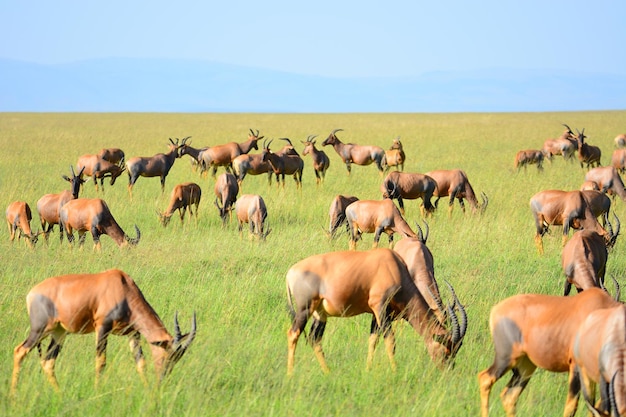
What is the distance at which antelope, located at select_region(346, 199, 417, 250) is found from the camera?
1290 centimetres

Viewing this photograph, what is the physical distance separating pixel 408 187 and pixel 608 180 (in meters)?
5.01

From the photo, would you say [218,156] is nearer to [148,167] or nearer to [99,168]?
[148,167]

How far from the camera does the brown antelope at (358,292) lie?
7242 mm

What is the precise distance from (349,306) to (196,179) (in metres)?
19.0

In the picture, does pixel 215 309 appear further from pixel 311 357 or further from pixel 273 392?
pixel 273 392

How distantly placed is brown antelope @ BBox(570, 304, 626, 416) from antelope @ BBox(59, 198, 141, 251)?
8743 mm

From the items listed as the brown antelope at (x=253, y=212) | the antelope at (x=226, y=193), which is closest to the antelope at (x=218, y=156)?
the antelope at (x=226, y=193)

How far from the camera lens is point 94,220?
13.1 meters

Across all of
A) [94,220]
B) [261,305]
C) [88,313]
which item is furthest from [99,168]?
[88,313]

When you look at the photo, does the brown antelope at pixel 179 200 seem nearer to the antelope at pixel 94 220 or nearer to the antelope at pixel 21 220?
the antelope at pixel 21 220

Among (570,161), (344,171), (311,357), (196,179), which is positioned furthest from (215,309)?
(570,161)

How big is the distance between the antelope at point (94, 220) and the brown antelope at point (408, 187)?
621 cm

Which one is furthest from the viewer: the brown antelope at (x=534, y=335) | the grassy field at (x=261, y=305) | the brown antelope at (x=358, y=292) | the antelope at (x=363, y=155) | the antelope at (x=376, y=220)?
the antelope at (x=363, y=155)

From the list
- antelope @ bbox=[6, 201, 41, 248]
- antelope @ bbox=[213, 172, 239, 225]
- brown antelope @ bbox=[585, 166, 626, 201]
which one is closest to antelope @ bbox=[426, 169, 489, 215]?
brown antelope @ bbox=[585, 166, 626, 201]
